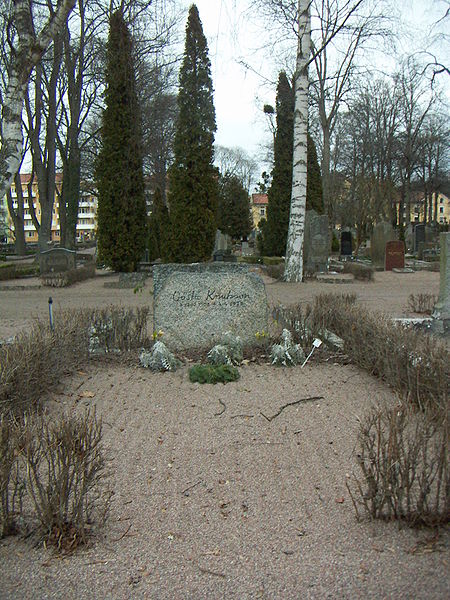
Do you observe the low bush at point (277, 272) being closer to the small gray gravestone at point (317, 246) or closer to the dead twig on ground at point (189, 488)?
the small gray gravestone at point (317, 246)

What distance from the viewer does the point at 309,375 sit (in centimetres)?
586

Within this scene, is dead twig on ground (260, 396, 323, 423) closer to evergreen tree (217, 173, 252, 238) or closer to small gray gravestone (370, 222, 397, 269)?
small gray gravestone (370, 222, 397, 269)

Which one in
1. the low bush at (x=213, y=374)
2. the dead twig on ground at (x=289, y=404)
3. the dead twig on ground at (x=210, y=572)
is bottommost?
the dead twig on ground at (x=210, y=572)

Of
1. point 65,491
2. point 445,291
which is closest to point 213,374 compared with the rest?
point 65,491

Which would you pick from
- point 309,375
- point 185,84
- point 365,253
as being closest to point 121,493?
point 309,375

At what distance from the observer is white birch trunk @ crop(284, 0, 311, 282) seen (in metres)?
14.8

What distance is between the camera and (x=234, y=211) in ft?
164

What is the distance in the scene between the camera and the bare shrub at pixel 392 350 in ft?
15.0

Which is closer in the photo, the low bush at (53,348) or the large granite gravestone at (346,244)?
the low bush at (53,348)

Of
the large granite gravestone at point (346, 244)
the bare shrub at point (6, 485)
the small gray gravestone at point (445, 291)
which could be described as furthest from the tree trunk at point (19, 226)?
the bare shrub at point (6, 485)

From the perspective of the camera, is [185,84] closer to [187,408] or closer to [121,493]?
[187,408]

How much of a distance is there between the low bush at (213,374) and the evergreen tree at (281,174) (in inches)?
862

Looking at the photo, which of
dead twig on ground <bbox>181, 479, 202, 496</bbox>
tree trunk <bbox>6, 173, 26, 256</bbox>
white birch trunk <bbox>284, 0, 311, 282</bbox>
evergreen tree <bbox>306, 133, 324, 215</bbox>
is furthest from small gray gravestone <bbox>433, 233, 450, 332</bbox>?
tree trunk <bbox>6, 173, 26, 256</bbox>

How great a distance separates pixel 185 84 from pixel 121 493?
19.3 meters
